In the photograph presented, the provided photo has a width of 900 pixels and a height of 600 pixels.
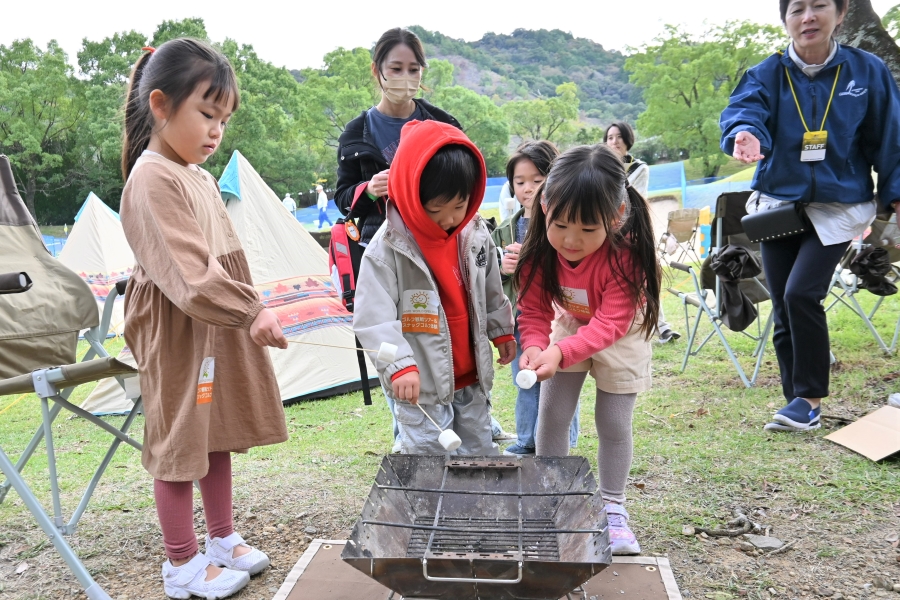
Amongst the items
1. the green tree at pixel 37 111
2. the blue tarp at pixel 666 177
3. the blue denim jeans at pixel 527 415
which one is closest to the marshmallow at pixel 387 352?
the blue denim jeans at pixel 527 415

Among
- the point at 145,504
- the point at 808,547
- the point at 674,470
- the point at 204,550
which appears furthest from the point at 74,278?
the point at 808,547

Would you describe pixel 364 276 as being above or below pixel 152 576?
above

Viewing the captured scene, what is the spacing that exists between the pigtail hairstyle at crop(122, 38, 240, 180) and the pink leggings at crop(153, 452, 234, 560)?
880 mm

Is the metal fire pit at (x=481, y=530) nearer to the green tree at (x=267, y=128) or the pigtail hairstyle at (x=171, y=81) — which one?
the pigtail hairstyle at (x=171, y=81)

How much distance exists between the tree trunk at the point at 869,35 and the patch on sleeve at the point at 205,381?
3.68m

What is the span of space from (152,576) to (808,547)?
203 cm

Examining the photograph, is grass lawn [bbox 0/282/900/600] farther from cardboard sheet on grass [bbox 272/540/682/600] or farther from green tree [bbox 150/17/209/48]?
green tree [bbox 150/17/209/48]

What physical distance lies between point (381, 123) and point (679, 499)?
1.83 m

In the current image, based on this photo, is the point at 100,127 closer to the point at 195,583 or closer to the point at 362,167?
the point at 362,167

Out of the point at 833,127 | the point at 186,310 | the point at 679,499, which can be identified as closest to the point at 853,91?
the point at 833,127

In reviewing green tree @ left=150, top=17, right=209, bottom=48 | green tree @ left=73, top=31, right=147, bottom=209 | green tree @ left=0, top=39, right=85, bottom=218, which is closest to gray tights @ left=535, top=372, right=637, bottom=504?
green tree @ left=73, top=31, right=147, bottom=209

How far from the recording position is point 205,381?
5.85 feet

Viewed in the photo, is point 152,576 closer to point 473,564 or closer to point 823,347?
point 473,564

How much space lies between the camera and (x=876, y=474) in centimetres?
249
